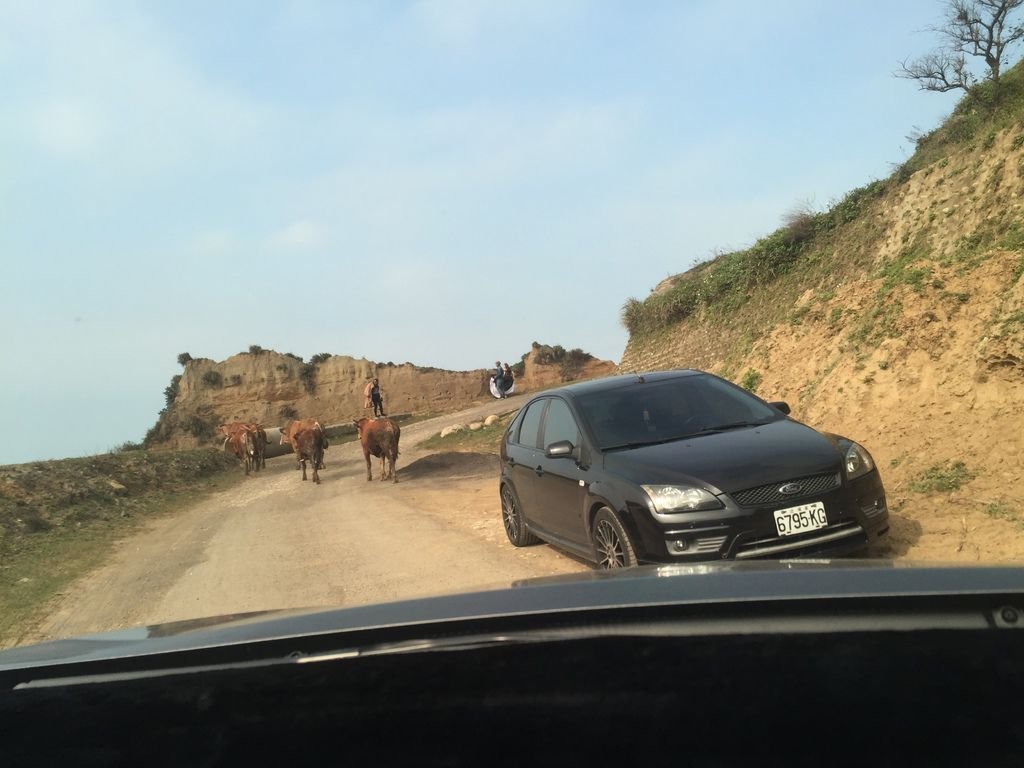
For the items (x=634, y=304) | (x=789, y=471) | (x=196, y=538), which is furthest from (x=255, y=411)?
(x=789, y=471)

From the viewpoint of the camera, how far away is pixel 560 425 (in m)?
8.00

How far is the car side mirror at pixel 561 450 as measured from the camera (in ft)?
23.8

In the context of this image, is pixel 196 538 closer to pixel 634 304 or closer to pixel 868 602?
pixel 868 602

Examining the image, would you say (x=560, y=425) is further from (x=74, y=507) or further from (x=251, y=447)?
(x=251, y=447)

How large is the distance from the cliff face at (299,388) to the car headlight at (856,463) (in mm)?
47675

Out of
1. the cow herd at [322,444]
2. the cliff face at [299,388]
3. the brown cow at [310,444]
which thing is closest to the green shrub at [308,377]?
the cliff face at [299,388]

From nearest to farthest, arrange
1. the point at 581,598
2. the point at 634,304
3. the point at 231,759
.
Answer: the point at 231,759 < the point at 581,598 < the point at 634,304

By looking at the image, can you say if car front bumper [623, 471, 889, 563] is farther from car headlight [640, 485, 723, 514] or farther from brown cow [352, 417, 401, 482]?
brown cow [352, 417, 401, 482]

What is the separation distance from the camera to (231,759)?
2291 mm

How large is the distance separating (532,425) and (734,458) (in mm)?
3012

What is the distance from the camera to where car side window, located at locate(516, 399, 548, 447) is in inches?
339

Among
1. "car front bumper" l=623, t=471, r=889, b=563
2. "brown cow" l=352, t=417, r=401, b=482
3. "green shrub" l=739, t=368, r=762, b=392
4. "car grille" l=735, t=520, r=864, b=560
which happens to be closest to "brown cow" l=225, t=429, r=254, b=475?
"brown cow" l=352, t=417, r=401, b=482

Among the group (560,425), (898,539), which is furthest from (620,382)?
(898,539)

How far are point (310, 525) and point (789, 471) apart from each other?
9.17 meters
